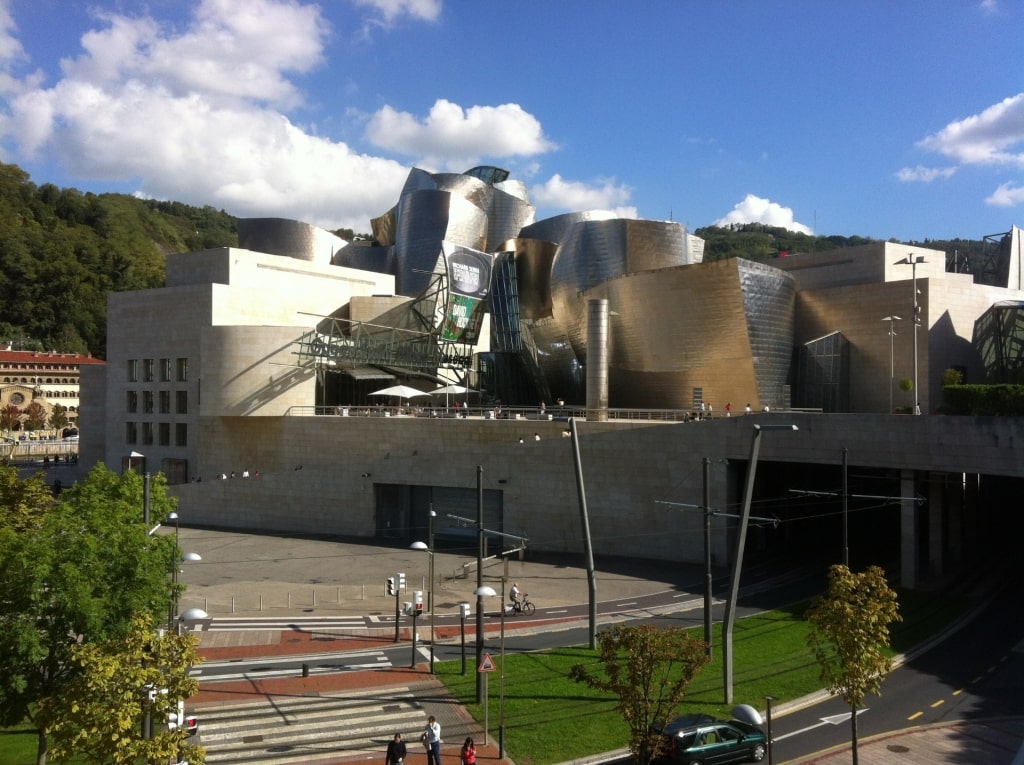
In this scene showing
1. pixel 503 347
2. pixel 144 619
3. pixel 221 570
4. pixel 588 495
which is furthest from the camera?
pixel 503 347

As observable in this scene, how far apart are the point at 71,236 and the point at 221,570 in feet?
374

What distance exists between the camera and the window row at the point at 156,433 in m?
52.4

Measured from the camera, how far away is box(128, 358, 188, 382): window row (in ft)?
172

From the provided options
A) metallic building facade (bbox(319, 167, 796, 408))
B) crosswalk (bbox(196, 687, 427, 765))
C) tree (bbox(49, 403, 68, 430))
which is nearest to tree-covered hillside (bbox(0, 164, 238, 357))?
tree (bbox(49, 403, 68, 430))

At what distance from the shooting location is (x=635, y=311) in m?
45.6

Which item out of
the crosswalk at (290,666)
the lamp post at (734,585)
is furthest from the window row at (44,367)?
the lamp post at (734,585)

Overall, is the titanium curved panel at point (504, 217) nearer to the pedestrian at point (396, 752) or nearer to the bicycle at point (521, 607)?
the bicycle at point (521, 607)

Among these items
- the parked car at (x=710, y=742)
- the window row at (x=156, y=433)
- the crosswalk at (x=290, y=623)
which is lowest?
the crosswalk at (x=290, y=623)

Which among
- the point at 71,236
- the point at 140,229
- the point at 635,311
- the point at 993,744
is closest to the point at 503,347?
the point at 635,311

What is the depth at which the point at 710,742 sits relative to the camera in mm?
14375

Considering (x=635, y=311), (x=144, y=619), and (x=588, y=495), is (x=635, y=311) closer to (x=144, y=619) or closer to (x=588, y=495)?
(x=588, y=495)

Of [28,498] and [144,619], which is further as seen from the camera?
[28,498]

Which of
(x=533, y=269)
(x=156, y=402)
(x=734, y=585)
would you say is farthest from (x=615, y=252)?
(x=734, y=585)

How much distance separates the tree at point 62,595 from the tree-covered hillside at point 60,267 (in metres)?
115
